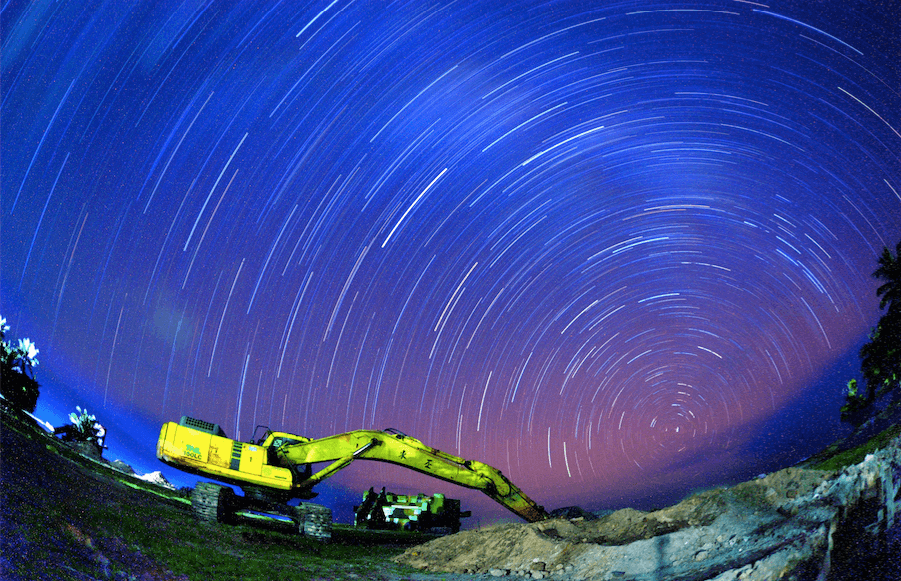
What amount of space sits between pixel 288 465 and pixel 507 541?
719 centimetres

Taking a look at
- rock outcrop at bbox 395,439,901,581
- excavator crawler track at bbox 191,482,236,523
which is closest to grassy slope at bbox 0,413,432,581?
excavator crawler track at bbox 191,482,236,523

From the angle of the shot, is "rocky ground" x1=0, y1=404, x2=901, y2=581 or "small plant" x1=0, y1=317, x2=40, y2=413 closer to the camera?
"rocky ground" x1=0, y1=404, x2=901, y2=581

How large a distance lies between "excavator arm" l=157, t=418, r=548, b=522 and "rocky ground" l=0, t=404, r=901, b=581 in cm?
154

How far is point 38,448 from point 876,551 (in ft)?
61.9

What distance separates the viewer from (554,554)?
417 inches

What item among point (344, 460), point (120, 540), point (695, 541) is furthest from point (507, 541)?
point (120, 540)

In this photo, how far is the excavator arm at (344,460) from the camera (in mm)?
14117

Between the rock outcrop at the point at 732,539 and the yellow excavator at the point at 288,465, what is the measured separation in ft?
7.36

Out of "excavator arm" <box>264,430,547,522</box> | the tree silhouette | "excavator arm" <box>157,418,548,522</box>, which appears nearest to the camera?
"excavator arm" <box>157,418,548,522</box>

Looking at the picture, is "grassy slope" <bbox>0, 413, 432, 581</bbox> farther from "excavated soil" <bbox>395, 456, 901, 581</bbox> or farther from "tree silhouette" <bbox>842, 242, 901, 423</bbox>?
"tree silhouette" <bbox>842, 242, 901, 423</bbox>

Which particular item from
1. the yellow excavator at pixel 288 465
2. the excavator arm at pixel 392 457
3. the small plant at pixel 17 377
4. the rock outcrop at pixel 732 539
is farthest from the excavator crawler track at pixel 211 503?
the small plant at pixel 17 377

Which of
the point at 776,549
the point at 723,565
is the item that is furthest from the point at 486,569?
the point at 776,549

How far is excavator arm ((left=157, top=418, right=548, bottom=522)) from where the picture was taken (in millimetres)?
14117

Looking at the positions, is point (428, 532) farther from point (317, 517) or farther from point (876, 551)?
point (876, 551)
